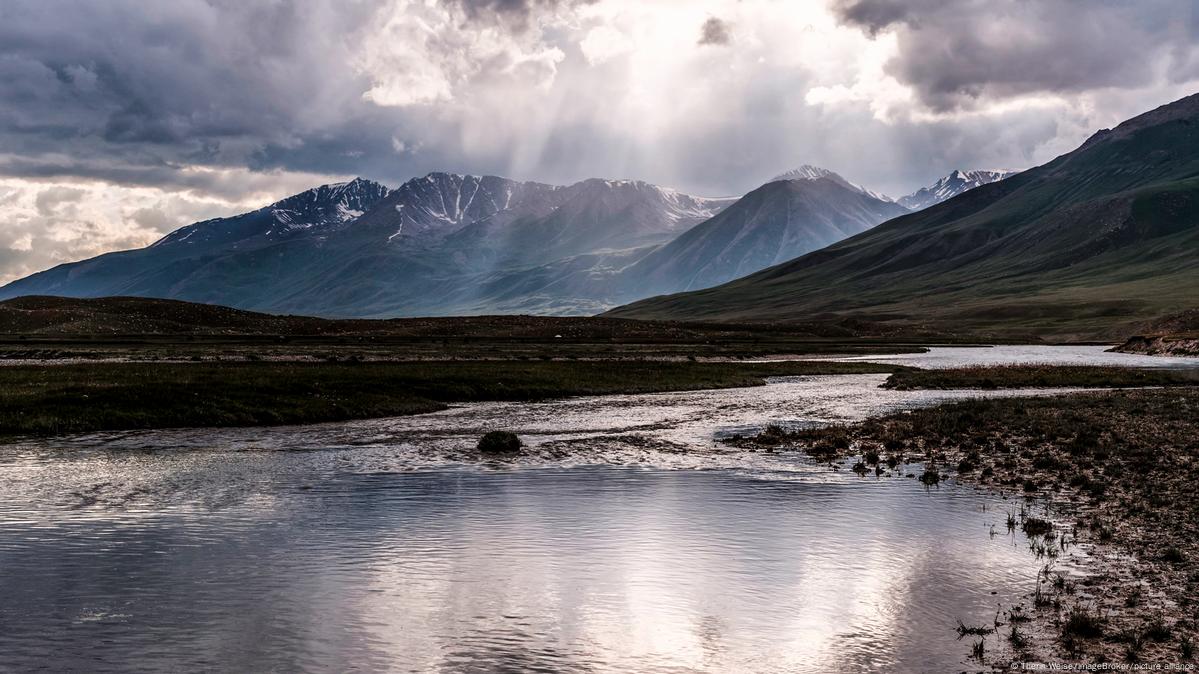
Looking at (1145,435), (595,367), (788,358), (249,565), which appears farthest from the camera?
(788,358)

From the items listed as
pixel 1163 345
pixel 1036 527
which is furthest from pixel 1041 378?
pixel 1163 345

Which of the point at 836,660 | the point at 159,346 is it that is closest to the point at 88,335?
the point at 159,346

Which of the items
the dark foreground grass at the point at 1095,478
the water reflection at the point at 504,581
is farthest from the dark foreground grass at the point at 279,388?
the dark foreground grass at the point at 1095,478

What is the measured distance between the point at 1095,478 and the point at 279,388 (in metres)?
47.0

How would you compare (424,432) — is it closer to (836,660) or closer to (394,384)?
(394,384)

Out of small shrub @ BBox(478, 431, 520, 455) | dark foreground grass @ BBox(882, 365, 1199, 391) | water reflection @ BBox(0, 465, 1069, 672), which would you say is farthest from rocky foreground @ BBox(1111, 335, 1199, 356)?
water reflection @ BBox(0, 465, 1069, 672)

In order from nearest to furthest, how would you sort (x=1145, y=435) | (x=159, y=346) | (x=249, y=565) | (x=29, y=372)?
(x=249, y=565)
(x=1145, y=435)
(x=29, y=372)
(x=159, y=346)

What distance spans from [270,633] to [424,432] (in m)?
31.5

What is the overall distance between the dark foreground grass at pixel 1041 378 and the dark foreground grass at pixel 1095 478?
478 inches

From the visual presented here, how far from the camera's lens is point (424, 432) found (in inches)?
1921

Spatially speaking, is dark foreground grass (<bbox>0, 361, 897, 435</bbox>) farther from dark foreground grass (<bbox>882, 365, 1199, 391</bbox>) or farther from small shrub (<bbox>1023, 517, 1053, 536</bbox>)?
small shrub (<bbox>1023, 517, 1053, 536</bbox>)

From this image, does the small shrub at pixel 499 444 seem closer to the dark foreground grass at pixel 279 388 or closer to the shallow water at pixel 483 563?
the shallow water at pixel 483 563

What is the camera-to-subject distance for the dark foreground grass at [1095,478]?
1738cm

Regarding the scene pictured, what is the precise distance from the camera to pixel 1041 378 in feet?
272
